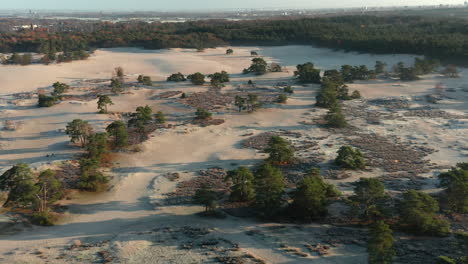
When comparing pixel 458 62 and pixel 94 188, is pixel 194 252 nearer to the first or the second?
pixel 94 188

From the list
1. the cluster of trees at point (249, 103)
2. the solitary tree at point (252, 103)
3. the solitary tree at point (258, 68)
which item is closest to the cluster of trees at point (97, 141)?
the cluster of trees at point (249, 103)

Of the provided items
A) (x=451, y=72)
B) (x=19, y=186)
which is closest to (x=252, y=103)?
(x=19, y=186)

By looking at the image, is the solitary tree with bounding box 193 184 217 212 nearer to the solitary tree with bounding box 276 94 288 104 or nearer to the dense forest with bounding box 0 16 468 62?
the solitary tree with bounding box 276 94 288 104

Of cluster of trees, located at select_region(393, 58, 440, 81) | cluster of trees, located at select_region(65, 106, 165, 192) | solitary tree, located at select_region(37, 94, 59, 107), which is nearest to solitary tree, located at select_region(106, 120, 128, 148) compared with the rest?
cluster of trees, located at select_region(65, 106, 165, 192)

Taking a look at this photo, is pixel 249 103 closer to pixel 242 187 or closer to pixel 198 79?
pixel 198 79

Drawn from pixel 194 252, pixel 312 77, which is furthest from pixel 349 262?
pixel 312 77

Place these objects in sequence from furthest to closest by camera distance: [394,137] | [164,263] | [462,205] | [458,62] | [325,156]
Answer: [458,62] < [394,137] < [325,156] < [462,205] < [164,263]
